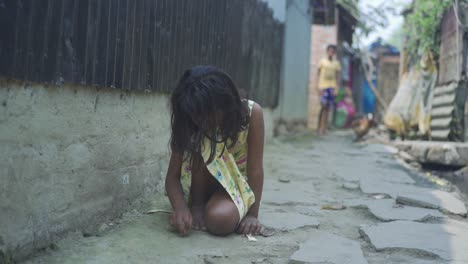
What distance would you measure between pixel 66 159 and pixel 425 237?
5.67ft

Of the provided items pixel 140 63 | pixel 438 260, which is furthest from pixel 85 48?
pixel 438 260

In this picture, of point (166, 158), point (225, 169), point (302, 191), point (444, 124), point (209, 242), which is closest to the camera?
point (209, 242)

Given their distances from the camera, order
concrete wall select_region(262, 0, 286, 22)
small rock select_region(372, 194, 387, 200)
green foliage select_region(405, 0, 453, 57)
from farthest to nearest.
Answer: green foliage select_region(405, 0, 453, 57) < concrete wall select_region(262, 0, 286, 22) < small rock select_region(372, 194, 387, 200)

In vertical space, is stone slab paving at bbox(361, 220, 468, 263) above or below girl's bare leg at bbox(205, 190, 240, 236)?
below

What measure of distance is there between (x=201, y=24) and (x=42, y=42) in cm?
188

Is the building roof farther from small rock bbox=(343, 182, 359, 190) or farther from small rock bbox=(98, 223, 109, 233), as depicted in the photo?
small rock bbox=(98, 223, 109, 233)

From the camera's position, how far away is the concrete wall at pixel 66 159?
174cm

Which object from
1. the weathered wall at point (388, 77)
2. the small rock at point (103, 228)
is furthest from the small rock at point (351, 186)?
the weathered wall at point (388, 77)

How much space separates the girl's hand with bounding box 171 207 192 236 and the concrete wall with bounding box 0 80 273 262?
373mm

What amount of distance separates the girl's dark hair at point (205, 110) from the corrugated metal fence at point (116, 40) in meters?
0.43

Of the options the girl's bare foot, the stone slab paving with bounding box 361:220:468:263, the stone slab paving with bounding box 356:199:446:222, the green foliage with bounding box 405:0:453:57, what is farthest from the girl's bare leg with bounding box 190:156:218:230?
the green foliage with bounding box 405:0:453:57

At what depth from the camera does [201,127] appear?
7.05 ft

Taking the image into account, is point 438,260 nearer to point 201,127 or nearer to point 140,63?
point 201,127

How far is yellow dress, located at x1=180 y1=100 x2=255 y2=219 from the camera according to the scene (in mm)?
2350
